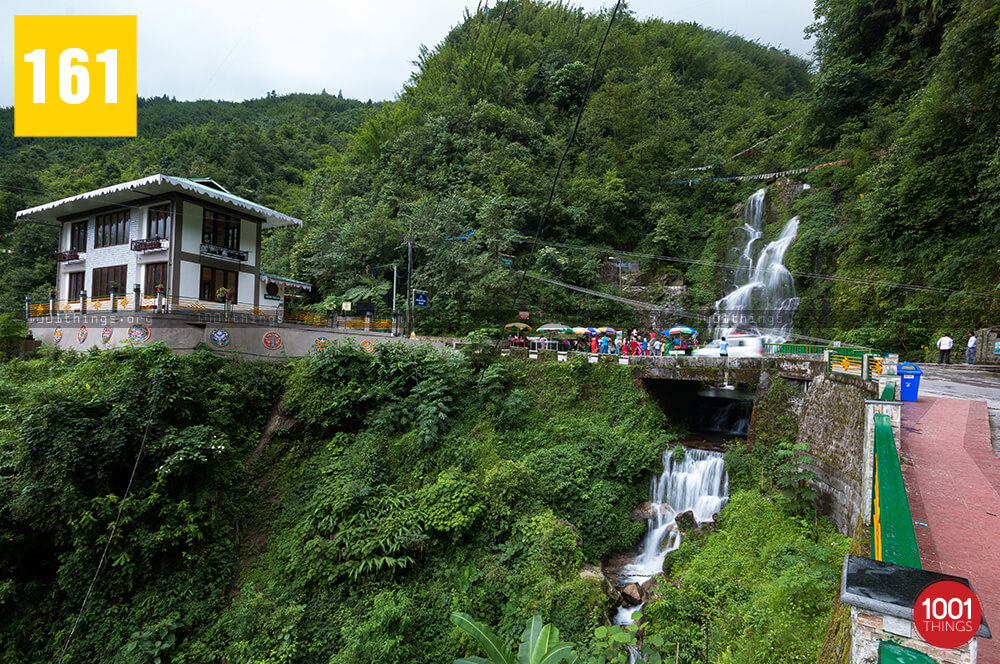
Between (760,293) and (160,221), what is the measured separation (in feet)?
98.8

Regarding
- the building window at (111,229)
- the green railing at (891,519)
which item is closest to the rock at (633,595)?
the green railing at (891,519)

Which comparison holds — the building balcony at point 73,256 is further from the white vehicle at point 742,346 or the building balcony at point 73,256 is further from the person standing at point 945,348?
the person standing at point 945,348

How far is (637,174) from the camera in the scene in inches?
1305

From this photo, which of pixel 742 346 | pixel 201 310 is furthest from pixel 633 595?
pixel 201 310

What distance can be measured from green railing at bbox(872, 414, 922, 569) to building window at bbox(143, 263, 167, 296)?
71.8 feet

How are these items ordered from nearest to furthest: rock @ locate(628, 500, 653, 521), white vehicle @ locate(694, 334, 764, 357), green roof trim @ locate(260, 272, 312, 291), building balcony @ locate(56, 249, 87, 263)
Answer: rock @ locate(628, 500, 653, 521) → white vehicle @ locate(694, 334, 764, 357) → building balcony @ locate(56, 249, 87, 263) → green roof trim @ locate(260, 272, 312, 291)

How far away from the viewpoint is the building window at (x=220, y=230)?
1777 centimetres

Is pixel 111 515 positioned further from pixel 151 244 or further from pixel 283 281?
pixel 283 281

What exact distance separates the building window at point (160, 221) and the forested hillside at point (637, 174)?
32.5 ft

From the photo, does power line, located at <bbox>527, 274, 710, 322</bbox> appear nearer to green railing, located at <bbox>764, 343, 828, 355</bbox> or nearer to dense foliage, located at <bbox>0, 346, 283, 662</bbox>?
green railing, located at <bbox>764, 343, 828, 355</bbox>

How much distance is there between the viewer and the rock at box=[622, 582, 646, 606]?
10.3m

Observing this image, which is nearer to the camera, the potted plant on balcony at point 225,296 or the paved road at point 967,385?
the paved road at point 967,385

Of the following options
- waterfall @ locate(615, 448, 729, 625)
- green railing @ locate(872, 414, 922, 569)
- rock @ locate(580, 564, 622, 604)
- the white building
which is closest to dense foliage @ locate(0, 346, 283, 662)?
the white building

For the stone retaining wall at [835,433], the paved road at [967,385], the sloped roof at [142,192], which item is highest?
the sloped roof at [142,192]
